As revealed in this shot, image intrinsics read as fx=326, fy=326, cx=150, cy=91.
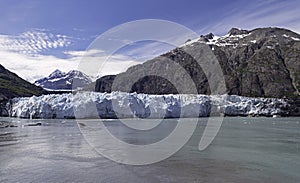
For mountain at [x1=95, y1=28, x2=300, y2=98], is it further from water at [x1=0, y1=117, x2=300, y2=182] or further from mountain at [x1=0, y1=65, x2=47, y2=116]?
water at [x1=0, y1=117, x2=300, y2=182]

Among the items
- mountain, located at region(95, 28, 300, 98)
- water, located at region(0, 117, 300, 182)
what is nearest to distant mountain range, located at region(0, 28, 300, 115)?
mountain, located at region(95, 28, 300, 98)

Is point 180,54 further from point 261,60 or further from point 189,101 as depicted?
point 189,101

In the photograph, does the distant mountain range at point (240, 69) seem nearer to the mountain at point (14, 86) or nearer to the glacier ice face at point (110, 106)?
the mountain at point (14, 86)

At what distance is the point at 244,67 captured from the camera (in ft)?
434

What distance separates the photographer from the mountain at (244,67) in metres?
115

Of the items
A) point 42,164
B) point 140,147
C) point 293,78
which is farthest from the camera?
point 293,78

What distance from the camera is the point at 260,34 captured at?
163m

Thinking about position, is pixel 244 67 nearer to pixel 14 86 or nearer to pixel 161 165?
pixel 14 86

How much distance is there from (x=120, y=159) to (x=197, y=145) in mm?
6051

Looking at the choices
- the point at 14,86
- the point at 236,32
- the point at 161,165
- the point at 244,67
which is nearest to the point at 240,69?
the point at 244,67

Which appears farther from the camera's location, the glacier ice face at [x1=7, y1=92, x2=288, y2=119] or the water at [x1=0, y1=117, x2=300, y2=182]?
the glacier ice face at [x1=7, y1=92, x2=288, y2=119]

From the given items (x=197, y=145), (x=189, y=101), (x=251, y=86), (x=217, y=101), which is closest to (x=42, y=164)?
(x=197, y=145)

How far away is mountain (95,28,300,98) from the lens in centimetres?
11539

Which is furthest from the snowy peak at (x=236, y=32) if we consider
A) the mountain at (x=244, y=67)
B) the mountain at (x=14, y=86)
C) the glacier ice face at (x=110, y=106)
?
the glacier ice face at (x=110, y=106)
